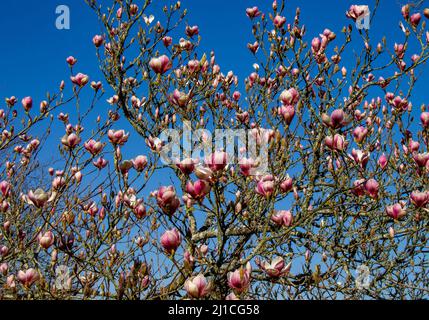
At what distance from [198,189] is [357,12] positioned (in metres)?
2.66

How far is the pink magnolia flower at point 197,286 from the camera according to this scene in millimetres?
1758

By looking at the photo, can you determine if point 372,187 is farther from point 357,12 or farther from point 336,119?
point 357,12

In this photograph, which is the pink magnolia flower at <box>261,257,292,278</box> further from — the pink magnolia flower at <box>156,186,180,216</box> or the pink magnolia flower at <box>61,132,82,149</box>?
the pink magnolia flower at <box>61,132,82,149</box>

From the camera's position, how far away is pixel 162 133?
397 centimetres

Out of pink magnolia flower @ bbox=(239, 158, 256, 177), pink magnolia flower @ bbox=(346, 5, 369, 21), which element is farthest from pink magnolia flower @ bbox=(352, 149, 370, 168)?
pink magnolia flower @ bbox=(346, 5, 369, 21)

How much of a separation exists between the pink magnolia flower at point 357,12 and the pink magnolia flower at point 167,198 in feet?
8.89

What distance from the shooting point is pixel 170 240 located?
A: 189 centimetres

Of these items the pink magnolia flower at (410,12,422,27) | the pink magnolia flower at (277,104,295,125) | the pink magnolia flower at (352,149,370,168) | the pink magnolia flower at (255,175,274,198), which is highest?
the pink magnolia flower at (410,12,422,27)

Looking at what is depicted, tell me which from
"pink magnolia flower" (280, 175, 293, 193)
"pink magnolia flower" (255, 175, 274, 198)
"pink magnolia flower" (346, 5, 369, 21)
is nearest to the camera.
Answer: "pink magnolia flower" (255, 175, 274, 198)

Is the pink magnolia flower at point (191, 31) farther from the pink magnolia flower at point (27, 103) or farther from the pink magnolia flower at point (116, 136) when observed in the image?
the pink magnolia flower at point (116, 136)

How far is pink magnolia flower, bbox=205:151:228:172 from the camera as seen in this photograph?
6.21ft

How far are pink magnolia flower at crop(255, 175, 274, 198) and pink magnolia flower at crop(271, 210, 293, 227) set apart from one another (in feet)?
0.42

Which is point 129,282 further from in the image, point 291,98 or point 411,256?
point 411,256
